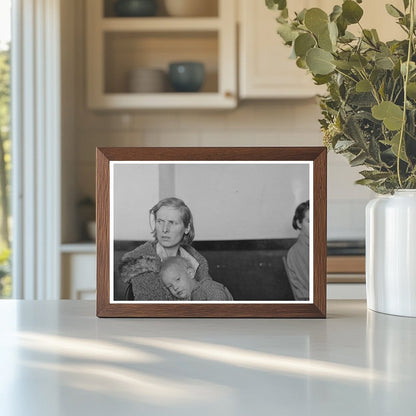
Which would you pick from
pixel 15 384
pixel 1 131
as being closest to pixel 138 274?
pixel 15 384

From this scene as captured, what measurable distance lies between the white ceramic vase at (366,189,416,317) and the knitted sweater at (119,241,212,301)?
22 cm

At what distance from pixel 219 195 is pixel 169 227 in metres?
0.07

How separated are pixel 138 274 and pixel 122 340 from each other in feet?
0.41

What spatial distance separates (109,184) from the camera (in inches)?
31.3

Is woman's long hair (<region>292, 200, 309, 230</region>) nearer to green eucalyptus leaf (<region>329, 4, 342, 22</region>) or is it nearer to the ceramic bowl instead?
green eucalyptus leaf (<region>329, 4, 342, 22</region>)

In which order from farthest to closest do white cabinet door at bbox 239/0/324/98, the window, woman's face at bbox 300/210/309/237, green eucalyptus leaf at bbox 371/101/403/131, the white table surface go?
1. white cabinet door at bbox 239/0/324/98
2. the window
3. woman's face at bbox 300/210/309/237
4. green eucalyptus leaf at bbox 371/101/403/131
5. the white table surface

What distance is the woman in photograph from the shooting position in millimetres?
772

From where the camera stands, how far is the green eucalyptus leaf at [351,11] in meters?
0.71

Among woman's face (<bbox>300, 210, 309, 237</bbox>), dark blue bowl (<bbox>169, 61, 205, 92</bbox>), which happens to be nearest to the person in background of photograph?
woman's face (<bbox>300, 210, 309, 237</bbox>)

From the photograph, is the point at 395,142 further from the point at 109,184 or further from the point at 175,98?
the point at 175,98

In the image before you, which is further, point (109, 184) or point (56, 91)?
point (56, 91)

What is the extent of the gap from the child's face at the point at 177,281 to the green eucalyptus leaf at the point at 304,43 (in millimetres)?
292

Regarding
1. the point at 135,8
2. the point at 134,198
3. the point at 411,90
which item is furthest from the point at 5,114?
the point at 411,90

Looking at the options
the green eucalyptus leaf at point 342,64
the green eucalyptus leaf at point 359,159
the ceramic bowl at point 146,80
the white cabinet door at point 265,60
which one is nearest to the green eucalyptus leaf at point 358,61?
the green eucalyptus leaf at point 342,64
